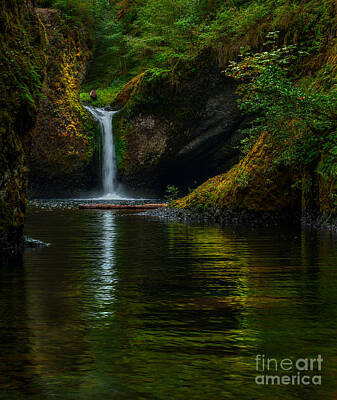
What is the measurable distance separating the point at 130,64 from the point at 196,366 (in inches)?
1820

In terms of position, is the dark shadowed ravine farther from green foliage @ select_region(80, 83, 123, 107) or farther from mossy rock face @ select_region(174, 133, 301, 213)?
green foliage @ select_region(80, 83, 123, 107)

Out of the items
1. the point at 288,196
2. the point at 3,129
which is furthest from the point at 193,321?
the point at 288,196

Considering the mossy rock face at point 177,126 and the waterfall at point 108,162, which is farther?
the waterfall at point 108,162

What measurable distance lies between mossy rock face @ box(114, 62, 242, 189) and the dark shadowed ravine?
2337cm

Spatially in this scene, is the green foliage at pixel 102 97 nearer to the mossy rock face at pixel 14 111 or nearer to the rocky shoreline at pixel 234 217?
the rocky shoreline at pixel 234 217

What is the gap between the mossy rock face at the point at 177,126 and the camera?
33.9 metres

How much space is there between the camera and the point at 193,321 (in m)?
5.48

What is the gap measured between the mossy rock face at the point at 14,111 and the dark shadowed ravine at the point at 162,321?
2.38 feet

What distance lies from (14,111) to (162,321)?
6.43 m

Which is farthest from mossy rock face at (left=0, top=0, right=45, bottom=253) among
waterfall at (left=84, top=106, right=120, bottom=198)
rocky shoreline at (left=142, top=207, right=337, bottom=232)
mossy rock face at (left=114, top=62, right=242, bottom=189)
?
waterfall at (left=84, top=106, right=120, bottom=198)

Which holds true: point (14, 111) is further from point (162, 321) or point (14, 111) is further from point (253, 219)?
point (253, 219)

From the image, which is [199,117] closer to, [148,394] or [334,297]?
[334,297]

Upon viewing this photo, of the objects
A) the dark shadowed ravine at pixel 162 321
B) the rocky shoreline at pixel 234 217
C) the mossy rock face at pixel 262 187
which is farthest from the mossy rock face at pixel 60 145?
the dark shadowed ravine at pixel 162 321

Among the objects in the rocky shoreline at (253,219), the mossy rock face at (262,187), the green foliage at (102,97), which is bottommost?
the rocky shoreline at (253,219)
